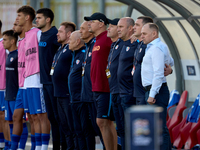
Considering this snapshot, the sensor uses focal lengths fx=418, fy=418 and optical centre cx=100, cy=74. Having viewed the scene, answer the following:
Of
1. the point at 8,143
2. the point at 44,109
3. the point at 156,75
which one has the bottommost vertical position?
the point at 8,143

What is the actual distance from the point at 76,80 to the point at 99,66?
0.57 m

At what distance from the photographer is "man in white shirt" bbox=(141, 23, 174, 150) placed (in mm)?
5125

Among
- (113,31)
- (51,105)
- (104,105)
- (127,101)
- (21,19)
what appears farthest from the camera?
(21,19)

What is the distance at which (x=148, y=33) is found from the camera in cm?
537

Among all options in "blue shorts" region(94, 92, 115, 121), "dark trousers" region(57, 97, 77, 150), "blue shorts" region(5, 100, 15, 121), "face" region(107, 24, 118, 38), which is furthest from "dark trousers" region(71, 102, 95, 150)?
"blue shorts" region(5, 100, 15, 121)

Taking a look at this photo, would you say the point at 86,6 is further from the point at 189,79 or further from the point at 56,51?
the point at 56,51

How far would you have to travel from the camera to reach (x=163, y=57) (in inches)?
206

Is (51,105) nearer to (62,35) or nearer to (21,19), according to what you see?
(62,35)

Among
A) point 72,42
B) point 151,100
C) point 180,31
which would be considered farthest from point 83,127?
point 180,31

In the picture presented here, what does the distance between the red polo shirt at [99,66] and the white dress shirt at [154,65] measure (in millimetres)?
921

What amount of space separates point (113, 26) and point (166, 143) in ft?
6.64

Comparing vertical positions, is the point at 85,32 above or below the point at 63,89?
above

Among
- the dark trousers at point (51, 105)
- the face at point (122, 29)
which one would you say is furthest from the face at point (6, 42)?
the face at point (122, 29)

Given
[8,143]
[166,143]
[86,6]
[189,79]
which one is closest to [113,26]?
[166,143]
